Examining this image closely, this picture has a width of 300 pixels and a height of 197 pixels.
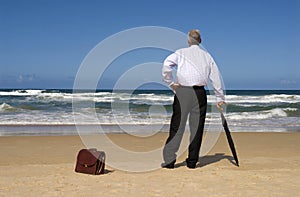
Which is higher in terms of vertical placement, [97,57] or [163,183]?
[97,57]

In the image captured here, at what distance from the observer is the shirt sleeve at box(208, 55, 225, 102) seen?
17.1ft

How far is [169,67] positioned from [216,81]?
25.9 inches

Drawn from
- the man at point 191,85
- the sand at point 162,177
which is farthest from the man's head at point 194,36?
the sand at point 162,177

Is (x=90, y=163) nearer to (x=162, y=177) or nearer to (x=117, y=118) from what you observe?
(x=162, y=177)

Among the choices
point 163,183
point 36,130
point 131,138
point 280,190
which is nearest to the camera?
point 280,190

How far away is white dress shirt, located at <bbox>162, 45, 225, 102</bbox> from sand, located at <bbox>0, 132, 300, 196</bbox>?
1.08m

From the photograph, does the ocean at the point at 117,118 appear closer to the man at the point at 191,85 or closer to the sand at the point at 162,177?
the man at the point at 191,85

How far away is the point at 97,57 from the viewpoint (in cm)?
513

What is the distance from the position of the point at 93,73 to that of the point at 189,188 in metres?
1.94

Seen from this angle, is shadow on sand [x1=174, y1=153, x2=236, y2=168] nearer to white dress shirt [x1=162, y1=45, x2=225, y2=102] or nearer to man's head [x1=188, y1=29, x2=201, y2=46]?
white dress shirt [x1=162, y1=45, x2=225, y2=102]

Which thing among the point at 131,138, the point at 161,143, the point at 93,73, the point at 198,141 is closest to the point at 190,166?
the point at 198,141

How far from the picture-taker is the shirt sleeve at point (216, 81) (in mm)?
5199

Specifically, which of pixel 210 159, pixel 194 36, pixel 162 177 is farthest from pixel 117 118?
pixel 162 177

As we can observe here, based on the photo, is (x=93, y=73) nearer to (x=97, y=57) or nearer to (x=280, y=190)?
(x=97, y=57)
